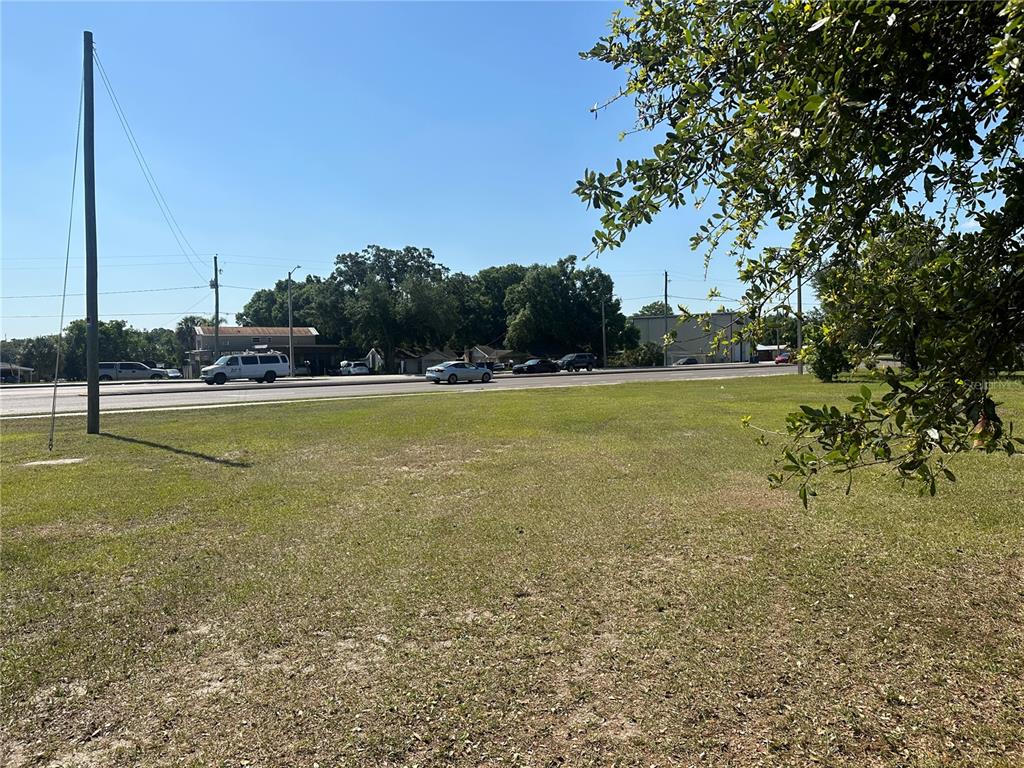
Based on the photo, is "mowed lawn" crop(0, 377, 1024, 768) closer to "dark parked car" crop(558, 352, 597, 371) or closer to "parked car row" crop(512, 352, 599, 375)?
"parked car row" crop(512, 352, 599, 375)

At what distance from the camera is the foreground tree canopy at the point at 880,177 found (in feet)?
6.45

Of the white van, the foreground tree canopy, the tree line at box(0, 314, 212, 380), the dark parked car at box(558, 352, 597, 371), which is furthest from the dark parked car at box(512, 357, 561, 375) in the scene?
the foreground tree canopy

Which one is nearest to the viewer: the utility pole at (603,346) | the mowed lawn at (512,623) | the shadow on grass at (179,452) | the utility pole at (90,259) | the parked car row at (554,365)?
the mowed lawn at (512,623)

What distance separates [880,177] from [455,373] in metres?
36.9

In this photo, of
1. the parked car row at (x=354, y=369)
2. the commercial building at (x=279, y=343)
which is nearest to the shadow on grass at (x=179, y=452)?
the parked car row at (x=354, y=369)

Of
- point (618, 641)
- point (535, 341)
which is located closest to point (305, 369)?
point (535, 341)

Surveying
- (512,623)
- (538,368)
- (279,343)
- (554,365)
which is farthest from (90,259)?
(279,343)

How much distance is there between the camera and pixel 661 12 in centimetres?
274

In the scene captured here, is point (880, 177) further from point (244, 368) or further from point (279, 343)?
point (279, 343)

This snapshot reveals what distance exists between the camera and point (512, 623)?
3910 mm

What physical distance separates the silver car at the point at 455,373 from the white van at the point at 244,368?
11.3 metres

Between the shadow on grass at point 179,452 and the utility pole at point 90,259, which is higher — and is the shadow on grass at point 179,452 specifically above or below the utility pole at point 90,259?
below

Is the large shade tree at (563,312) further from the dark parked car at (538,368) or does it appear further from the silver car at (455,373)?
the silver car at (455,373)

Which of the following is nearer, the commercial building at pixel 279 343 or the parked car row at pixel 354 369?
the parked car row at pixel 354 369
